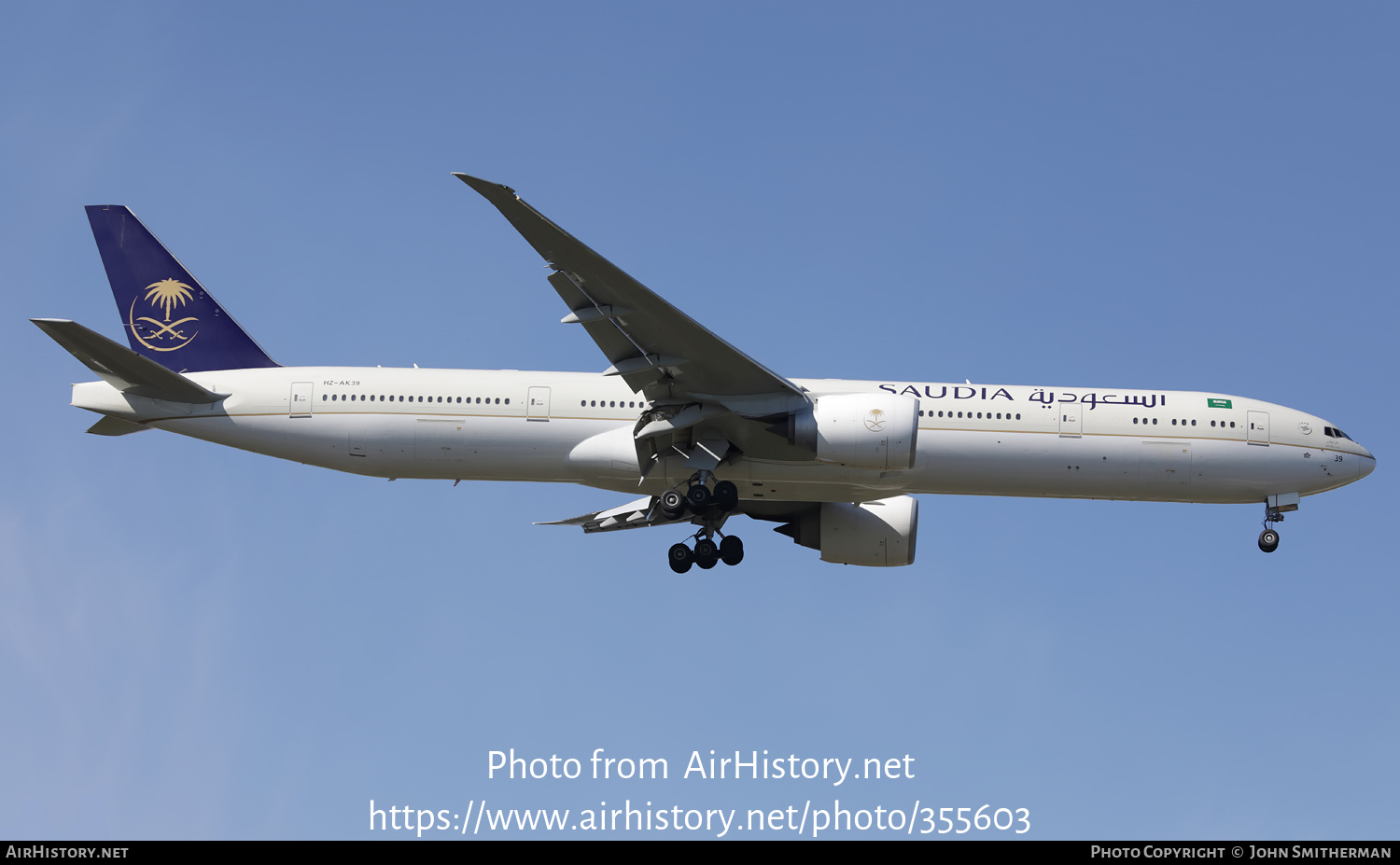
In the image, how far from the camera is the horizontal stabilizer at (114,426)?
21.8 m

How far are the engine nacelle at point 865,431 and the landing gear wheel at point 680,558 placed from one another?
3.49 meters

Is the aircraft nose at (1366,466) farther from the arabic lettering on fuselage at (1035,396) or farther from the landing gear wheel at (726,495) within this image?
the landing gear wheel at (726,495)

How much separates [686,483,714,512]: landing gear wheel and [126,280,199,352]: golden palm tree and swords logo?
1006 cm

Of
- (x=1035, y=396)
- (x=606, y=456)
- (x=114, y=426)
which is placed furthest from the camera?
(x=114, y=426)

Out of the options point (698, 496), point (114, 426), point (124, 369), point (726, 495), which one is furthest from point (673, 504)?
point (114, 426)

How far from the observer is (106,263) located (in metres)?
23.7

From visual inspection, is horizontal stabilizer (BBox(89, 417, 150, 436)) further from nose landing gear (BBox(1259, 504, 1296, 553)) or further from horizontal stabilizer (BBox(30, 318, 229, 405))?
nose landing gear (BBox(1259, 504, 1296, 553))

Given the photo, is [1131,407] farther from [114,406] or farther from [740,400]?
[114,406]

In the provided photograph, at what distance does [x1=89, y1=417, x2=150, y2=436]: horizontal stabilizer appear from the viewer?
21844 millimetres

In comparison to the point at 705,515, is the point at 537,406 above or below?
above

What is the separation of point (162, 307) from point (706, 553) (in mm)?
11434

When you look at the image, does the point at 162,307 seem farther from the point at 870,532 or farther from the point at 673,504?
the point at 870,532

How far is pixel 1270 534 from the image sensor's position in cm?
2217
